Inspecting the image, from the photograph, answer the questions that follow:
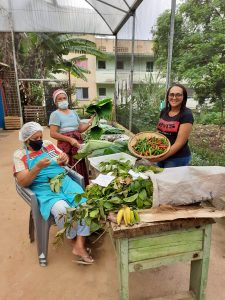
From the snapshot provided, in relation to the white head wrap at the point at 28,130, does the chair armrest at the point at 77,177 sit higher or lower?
lower

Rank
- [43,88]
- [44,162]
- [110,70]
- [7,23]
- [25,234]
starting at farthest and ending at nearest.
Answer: [110,70] → [43,88] → [7,23] → [25,234] → [44,162]

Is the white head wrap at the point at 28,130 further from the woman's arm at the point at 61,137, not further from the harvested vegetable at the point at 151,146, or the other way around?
the harvested vegetable at the point at 151,146

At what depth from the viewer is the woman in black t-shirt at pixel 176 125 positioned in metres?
2.16

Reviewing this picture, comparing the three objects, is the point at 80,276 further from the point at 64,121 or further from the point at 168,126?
the point at 64,121

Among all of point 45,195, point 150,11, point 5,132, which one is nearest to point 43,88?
point 5,132

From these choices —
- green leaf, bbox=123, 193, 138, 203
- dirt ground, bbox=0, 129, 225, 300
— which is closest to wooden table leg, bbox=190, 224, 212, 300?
dirt ground, bbox=0, 129, 225, 300

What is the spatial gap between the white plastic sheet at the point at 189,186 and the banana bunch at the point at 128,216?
137 millimetres

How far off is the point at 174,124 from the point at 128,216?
3.90ft

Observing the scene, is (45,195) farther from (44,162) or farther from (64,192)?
(44,162)

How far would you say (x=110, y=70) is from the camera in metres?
19.6

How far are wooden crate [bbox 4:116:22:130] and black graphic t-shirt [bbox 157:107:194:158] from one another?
8300mm

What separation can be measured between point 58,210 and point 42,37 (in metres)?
9.53

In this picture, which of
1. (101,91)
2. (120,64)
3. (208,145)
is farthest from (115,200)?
(101,91)

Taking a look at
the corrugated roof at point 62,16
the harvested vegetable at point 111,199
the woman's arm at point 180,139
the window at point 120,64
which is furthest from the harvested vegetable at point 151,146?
the window at point 120,64
